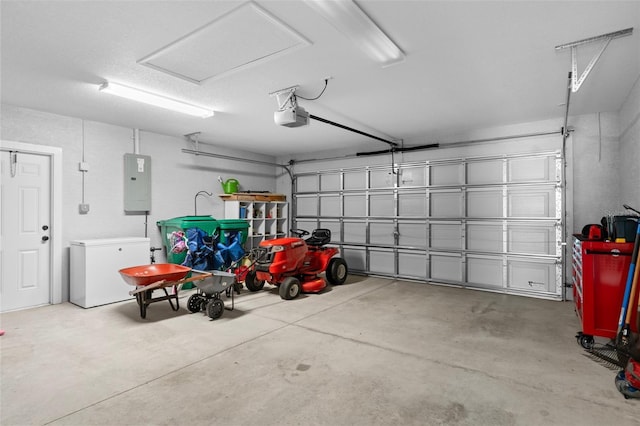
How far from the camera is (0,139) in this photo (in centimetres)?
446

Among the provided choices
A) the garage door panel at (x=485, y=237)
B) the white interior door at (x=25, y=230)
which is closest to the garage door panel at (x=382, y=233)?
the garage door panel at (x=485, y=237)

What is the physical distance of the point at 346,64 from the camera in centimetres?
334

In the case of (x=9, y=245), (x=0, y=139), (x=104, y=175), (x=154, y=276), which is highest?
(x=0, y=139)

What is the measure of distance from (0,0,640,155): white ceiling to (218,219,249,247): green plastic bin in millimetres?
1881

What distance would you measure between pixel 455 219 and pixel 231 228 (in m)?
4.38

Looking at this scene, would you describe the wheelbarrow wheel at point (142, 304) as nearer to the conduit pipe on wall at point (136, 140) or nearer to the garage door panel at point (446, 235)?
the conduit pipe on wall at point (136, 140)

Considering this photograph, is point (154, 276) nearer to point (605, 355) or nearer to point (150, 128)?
point (150, 128)

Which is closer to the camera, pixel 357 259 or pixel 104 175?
pixel 104 175

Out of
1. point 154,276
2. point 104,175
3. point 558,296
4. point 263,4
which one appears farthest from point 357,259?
point 263,4

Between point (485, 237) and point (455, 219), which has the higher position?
point (455, 219)

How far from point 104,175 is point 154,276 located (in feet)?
8.61

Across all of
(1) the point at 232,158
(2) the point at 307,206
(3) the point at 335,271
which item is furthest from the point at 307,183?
(3) the point at 335,271

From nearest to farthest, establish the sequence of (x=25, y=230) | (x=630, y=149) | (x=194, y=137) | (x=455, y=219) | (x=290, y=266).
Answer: (x=630, y=149)
(x=25, y=230)
(x=290, y=266)
(x=455, y=219)
(x=194, y=137)

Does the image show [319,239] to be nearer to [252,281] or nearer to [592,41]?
[252,281]
